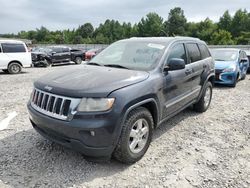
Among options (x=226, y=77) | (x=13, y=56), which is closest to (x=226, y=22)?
(x=226, y=77)

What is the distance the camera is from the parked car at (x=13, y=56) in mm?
12953

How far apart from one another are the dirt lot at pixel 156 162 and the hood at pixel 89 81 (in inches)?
42.0

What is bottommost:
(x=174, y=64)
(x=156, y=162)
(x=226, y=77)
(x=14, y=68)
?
(x=156, y=162)

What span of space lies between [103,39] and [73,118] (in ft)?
294

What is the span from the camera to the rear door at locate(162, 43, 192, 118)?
3975 millimetres

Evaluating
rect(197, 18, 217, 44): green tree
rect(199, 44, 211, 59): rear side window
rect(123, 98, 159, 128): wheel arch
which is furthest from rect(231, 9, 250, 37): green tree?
rect(123, 98, 159, 128): wheel arch

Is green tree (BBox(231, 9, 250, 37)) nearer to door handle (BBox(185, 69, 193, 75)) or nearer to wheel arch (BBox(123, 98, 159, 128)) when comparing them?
door handle (BBox(185, 69, 193, 75))

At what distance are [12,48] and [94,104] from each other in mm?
12032

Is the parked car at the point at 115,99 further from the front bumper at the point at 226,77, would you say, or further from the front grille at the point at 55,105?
the front bumper at the point at 226,77

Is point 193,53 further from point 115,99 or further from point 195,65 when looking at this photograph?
point 115,99

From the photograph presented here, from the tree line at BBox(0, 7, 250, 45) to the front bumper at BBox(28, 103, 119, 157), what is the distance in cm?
5835

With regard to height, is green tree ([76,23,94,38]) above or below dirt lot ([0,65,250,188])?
above

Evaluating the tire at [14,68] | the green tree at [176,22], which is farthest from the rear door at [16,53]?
the green tree at [176,22]

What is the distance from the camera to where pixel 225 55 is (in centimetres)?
1031
